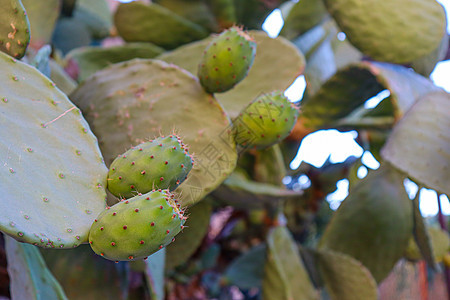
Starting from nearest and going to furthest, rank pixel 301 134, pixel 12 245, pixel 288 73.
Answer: pixel 12 245
pixel 288 73
pixel 301 134

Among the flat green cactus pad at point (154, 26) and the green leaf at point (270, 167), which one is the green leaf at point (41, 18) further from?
the green leaf at point (270, 167)

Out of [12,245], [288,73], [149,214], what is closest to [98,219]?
[149,214]

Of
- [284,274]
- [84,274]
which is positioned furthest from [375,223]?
[84,274]

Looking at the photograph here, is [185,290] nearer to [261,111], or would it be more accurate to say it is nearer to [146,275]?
[146,275]

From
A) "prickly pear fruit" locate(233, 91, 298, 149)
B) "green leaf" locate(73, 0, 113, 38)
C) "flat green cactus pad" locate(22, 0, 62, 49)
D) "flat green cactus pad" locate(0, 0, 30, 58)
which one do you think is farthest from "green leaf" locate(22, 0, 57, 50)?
"prickly pear fruit" locate(233, 91, 298, 149)

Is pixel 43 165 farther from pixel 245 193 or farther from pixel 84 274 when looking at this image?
pixel 245 193

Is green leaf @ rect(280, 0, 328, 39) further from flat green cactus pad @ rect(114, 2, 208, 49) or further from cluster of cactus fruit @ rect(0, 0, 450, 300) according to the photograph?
flat green cactus pad @ rect(114, 2, 208, 49)
